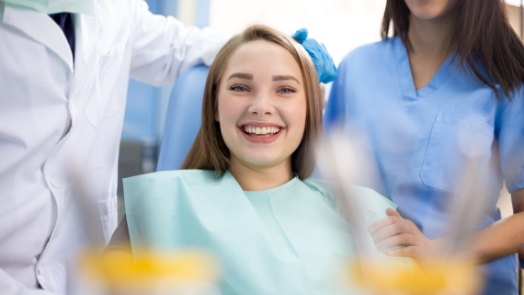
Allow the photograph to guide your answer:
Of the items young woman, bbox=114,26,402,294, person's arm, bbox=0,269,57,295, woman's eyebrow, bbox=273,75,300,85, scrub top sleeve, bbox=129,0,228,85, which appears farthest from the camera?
scrub top sleeve, bbox=129,0,228,85

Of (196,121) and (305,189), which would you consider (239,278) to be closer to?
(305,189)

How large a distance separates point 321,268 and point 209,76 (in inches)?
16.3

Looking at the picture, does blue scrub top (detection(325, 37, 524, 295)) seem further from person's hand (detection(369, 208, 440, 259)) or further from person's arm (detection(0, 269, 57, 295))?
person's arm (detection(0, 269, 57, 295))

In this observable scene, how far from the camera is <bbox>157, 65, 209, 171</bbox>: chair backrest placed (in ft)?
3.95

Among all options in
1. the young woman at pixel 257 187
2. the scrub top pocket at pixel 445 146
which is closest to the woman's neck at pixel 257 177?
the young woman at pixel 257 187

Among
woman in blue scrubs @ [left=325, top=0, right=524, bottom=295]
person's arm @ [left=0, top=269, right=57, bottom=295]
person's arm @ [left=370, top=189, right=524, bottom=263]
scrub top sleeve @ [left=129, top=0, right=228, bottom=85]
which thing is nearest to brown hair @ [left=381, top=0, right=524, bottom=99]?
woman in blue scrubs @ [left=325, top=0, right=524, bottom=295]

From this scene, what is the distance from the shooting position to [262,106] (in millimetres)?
949

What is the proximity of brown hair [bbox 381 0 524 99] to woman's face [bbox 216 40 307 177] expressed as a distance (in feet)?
1.00

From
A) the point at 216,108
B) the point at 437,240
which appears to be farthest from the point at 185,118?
the point at 437,240

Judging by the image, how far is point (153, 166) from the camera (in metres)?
1.51

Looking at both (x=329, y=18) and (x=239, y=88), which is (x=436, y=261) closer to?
(x=239, y=88)

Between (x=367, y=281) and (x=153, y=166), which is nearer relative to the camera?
(x=367, y=281)

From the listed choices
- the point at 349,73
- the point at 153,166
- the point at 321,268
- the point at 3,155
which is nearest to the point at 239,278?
the point at 321,268

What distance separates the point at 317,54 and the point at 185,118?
30 cm
